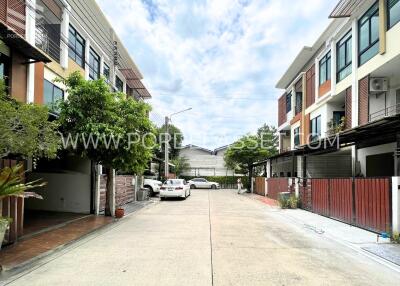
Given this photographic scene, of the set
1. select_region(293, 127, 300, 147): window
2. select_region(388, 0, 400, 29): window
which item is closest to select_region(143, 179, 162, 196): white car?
select_region(293, 127, 300, 147): window

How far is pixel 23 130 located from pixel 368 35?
15.8m

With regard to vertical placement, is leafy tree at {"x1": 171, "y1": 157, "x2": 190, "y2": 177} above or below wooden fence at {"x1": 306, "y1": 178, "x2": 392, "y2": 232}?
above

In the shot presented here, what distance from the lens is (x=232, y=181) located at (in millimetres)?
49438

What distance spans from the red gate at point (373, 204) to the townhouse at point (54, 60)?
10222 mm

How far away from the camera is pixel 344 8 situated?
1769 centimetres

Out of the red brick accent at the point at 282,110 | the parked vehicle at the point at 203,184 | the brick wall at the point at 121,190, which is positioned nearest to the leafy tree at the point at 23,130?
the brick wall at the point at 121,190

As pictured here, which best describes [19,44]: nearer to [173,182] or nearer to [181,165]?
[173,182]

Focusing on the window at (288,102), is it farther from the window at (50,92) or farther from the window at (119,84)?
the window at (50,92)

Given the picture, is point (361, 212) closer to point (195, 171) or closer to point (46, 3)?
point (46, 3)

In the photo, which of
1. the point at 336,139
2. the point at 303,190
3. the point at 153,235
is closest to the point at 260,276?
the point at 153,235

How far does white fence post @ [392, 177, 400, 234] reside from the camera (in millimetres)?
10312

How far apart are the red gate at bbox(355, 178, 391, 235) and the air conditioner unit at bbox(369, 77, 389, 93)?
604 cm

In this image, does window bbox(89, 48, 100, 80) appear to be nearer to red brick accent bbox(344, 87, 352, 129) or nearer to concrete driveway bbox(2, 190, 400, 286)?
concrete driveway bbox(2, 190, 400, 286)

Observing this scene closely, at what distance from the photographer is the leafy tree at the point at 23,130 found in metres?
7.15
